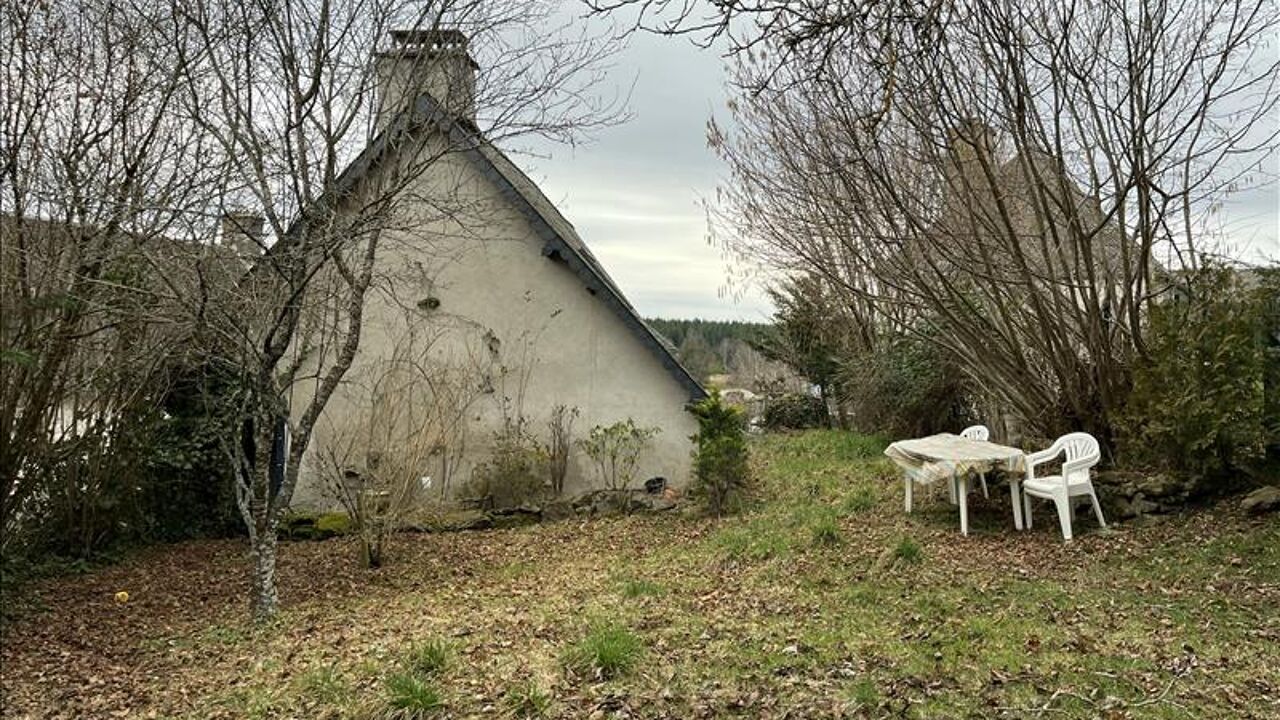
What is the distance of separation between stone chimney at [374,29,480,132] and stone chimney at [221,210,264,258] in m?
1.41

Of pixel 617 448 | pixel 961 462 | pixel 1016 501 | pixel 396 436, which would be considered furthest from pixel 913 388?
pixel 396 436

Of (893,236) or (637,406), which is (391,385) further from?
(893,236)

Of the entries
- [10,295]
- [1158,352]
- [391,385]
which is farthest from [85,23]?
[1158,352]

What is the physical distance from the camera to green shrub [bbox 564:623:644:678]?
16.6 feet

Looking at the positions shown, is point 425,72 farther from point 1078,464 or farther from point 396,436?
point 1078,464

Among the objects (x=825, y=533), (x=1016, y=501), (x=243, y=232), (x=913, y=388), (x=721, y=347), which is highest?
(x=721, y=347)

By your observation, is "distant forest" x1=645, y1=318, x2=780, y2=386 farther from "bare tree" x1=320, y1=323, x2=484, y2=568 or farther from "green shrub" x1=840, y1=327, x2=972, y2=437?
"bare tree" x1=320, y1=323, x2=484, y2=568

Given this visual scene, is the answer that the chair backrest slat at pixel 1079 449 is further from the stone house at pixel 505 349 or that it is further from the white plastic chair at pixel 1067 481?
the stone house at pixel 505 349

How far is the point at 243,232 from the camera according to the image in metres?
7.30

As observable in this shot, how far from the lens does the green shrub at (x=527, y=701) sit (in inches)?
184

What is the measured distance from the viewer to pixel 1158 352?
27.0ft

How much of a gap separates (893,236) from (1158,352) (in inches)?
118

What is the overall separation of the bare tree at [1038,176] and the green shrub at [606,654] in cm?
446

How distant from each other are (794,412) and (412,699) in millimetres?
19719
